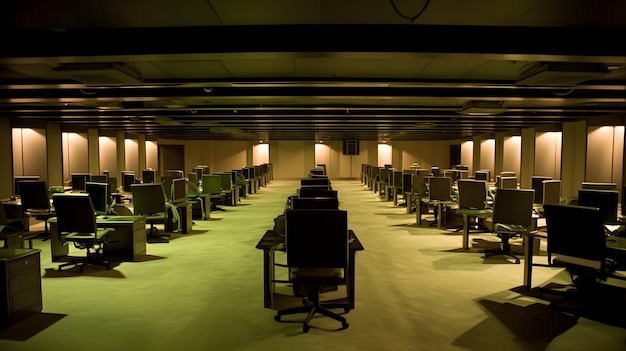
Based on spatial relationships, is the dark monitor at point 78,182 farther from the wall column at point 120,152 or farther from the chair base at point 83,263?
the wall column at point 120,152

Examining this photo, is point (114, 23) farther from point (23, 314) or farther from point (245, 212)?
point (245, 212)

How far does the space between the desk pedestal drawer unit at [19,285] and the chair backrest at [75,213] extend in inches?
53.0

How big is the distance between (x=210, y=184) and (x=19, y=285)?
301 inches

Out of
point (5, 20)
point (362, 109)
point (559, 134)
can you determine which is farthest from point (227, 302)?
point (559, 134)

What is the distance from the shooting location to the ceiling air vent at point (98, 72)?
4719mm

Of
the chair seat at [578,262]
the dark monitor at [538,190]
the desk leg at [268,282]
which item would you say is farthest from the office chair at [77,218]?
the dark monitor at [538,190]

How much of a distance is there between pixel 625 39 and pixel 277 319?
4.20m

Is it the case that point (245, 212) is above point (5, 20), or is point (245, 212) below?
below

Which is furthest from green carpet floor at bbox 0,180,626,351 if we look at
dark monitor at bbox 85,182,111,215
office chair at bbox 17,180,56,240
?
office chair at bbox 17,180,56,240

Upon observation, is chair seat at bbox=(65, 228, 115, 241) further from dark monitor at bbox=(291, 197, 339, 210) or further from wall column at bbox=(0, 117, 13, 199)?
wall column at bbox=(0, 117, 13, 199)

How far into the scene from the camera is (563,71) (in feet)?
15.6

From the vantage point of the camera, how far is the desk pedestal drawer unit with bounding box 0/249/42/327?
4.20 meters

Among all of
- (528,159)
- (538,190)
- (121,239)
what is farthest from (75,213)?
(528,159)

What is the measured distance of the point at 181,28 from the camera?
13.6 feet
